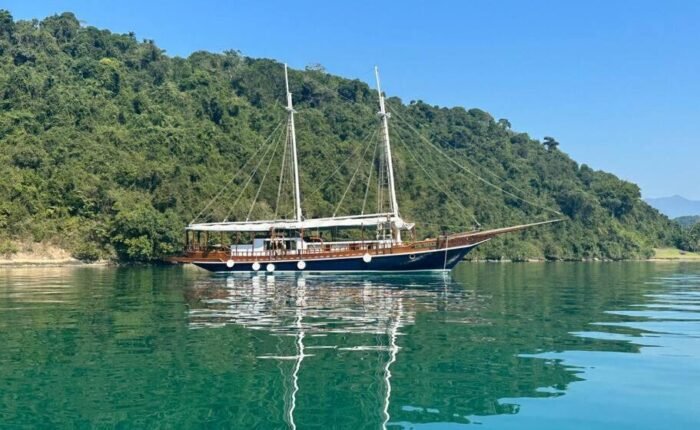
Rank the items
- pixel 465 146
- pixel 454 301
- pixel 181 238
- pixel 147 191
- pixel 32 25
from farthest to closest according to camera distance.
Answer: pixel 465 146 → pixel 32 25 → pixel 147 191 → pixel 181 238 → pixel 454 301

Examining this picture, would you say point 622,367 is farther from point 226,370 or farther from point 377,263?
point 377,263

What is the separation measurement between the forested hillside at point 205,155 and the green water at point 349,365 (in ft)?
153

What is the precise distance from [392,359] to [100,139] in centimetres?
7940

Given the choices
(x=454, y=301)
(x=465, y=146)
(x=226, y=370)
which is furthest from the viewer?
(x=465, y=146)

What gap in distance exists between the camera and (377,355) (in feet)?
47.6

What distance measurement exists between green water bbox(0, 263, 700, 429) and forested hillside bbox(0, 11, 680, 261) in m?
46.6

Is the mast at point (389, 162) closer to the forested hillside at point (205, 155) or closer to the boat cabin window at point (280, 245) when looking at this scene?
the boat cabin window at point (280, 245)

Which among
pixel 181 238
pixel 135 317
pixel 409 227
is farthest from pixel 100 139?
pixel 135 317

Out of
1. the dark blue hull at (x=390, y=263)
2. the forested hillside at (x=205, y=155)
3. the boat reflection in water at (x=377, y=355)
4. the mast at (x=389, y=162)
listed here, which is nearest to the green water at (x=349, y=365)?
the boat reflection in water at (x=377, y=355)

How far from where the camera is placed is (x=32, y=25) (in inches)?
4820

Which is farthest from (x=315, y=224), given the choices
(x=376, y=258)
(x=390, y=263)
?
(x=390, y=263)

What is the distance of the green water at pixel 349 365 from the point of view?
10.0 m

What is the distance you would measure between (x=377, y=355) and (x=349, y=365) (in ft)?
4.16

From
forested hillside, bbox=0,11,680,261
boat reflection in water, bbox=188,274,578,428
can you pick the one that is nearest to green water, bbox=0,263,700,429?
boat reflection in water, bbox=188,274,578,428
